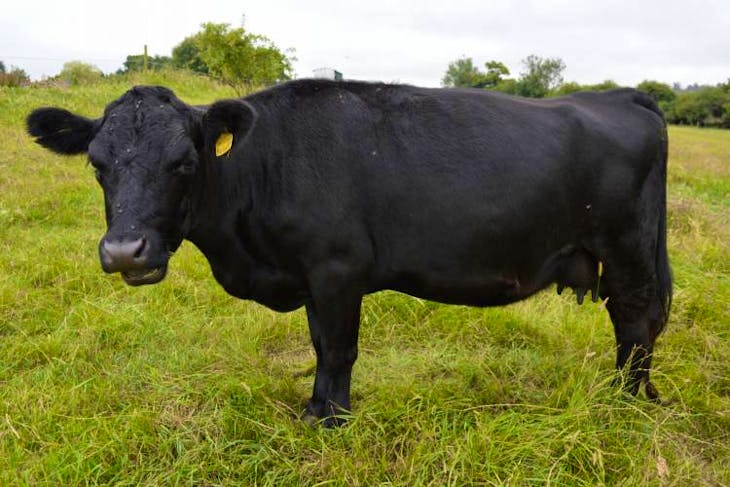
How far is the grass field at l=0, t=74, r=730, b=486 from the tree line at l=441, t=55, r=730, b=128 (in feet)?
130

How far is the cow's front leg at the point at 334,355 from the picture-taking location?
10.4 ft

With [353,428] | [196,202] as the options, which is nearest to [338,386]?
[353,428]

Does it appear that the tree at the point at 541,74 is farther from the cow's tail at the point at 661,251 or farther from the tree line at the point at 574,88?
the cow's tail at the point at 661,251

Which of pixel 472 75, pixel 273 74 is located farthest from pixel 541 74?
pixel 273 74

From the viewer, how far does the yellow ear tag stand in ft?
9.75

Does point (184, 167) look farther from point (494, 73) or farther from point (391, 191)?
point (494, 73)

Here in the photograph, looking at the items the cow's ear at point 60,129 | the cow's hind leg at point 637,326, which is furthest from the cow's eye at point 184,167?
the cow's hind leg at point 637,326

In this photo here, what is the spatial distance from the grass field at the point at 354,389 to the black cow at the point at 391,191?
447 mm

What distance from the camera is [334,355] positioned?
10.9ft

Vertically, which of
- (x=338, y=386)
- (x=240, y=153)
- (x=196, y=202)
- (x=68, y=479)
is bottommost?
(x=68, y=479)

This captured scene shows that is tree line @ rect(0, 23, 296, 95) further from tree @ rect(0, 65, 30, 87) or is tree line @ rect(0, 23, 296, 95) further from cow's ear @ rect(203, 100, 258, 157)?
cow's ear @ rect(203, 100, 258, 157)

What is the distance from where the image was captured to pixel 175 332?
4445mm

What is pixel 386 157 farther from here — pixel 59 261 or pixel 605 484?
pixel 59 261

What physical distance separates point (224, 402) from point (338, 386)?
0.71 m
